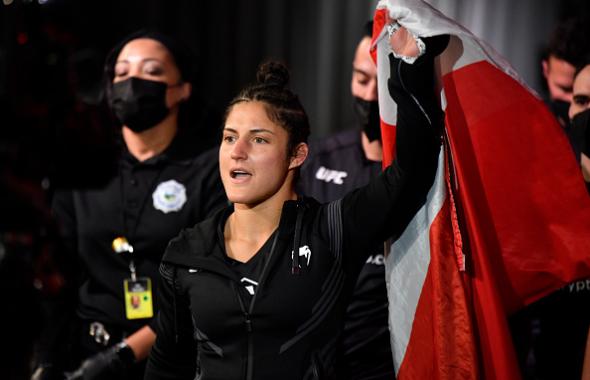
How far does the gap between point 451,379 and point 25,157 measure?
116 centimetres

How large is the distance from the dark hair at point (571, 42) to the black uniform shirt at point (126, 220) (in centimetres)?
148

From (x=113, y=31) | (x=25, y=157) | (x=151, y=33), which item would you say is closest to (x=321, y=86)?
(x=113, y=31)

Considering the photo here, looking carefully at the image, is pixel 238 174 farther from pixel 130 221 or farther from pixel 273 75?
pixel 130 221

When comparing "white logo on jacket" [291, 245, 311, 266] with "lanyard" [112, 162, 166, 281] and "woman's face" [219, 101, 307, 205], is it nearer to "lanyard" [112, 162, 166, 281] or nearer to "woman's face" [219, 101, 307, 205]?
"woman's face" [219, 101, 307, 205]

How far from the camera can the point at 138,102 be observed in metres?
2.68

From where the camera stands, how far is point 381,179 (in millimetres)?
1854

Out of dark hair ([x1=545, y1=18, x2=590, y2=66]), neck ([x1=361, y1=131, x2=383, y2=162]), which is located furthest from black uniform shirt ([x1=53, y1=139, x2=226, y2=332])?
dark hair ([x1=545, y1=18, x2=590, y2=66])

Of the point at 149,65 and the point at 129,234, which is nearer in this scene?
the point at 129,234

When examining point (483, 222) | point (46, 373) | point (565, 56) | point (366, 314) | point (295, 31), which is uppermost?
point (295, 31)

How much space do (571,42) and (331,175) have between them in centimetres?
121

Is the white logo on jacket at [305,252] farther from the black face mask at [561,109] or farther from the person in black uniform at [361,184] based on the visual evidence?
the black face mask at [561,109]

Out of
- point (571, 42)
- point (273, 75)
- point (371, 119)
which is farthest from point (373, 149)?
point (571, 42)

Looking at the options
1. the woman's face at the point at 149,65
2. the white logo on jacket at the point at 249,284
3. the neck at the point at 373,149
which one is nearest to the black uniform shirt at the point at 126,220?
the woman's face at the point at 149,65

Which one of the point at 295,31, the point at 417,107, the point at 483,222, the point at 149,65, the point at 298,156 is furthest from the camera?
the point at 295,31
